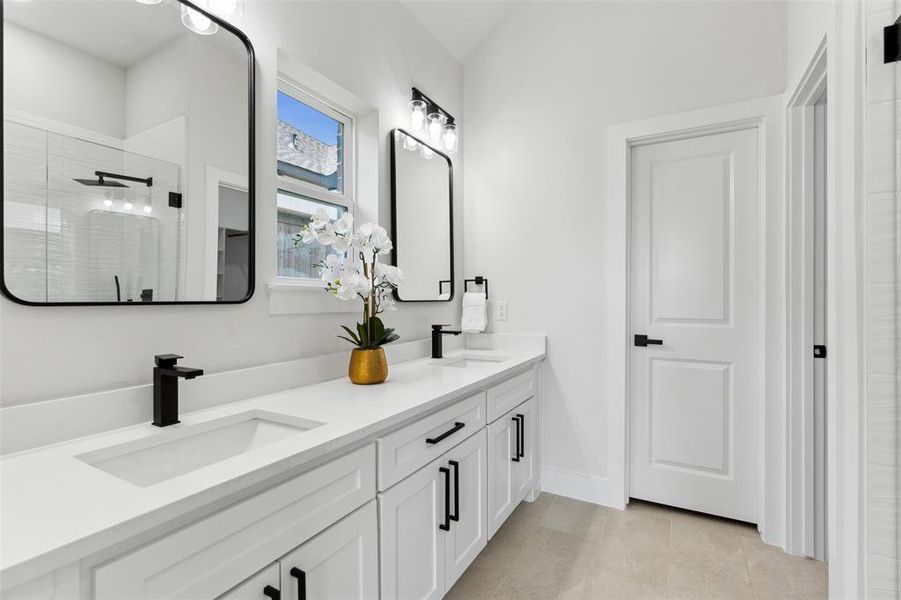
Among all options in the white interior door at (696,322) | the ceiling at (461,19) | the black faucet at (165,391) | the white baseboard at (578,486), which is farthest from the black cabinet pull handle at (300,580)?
the ceiling at (461,19)

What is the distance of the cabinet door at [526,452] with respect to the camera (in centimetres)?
214

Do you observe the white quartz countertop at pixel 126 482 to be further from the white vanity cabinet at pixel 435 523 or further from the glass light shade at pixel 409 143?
the glass light shade at pixel 409 143

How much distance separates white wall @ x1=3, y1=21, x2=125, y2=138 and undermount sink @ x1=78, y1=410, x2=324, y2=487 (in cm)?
79

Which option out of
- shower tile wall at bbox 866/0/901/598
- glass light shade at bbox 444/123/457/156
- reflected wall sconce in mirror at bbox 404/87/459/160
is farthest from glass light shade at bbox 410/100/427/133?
shower tile wall at bbox 866/0/901/598

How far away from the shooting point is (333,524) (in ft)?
3.43

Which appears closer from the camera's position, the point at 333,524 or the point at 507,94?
the point at 333,524

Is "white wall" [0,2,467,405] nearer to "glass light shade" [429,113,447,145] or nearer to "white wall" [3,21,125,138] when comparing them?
"glass light shade" [429,113,447,145]

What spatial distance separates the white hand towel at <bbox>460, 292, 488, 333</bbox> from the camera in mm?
2635

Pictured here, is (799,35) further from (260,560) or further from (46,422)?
(46,422)

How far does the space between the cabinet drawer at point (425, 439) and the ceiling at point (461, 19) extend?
2.06 m

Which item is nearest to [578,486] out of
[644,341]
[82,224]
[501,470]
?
[501,470]

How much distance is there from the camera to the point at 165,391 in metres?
1.13

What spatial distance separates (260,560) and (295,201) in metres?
1.32

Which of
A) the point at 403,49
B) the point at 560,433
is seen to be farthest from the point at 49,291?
the point at 560,433
